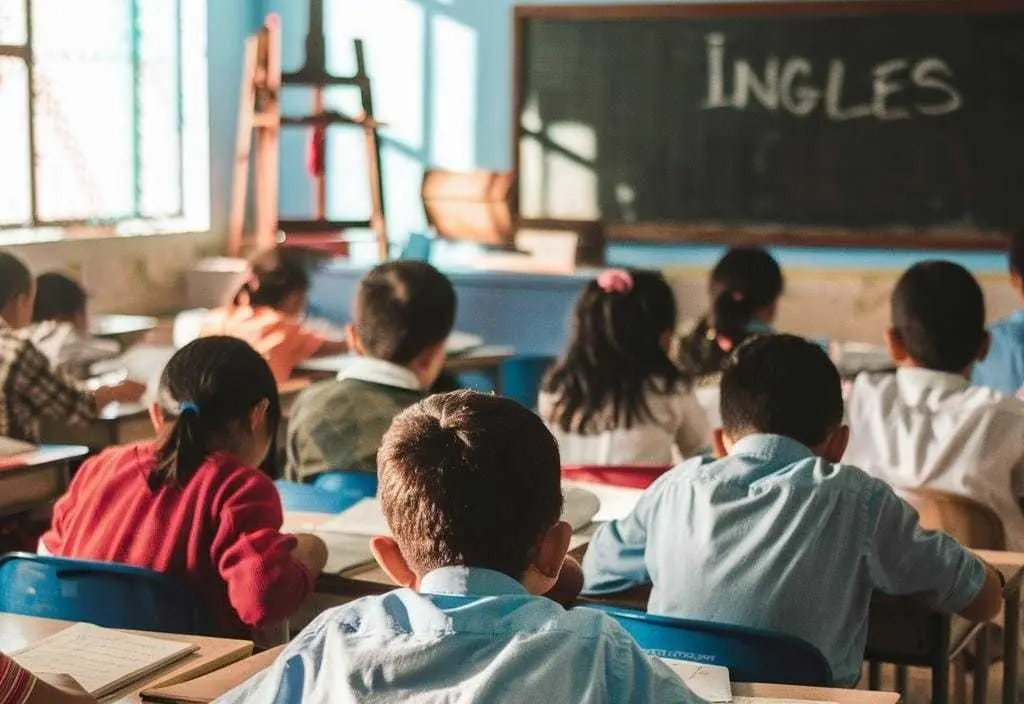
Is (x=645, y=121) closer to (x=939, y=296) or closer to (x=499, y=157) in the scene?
(x=499, y=157)

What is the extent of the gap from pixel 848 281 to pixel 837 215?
262 millimetres

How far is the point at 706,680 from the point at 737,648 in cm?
27

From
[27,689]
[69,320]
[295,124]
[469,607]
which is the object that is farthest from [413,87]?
[469,607]

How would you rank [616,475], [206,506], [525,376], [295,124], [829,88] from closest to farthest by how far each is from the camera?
[206,506] → [616,475] → [525,376] → [829,88] → [295,124]

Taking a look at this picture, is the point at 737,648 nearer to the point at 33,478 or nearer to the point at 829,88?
the point at 33,478

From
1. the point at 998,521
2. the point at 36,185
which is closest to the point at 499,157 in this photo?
the point at 36,185

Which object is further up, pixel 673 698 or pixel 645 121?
pixel 645 121

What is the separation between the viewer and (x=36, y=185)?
532cm

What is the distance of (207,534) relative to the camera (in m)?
2.28

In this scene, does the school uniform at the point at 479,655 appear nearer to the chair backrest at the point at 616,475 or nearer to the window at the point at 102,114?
the chair backrest at the point at 616,475

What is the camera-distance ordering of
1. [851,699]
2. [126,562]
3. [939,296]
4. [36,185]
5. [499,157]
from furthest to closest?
[499,157]
[36,185]
[939,296]
[126,562]
[851,699]

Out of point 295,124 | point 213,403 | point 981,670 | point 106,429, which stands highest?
point 295,124

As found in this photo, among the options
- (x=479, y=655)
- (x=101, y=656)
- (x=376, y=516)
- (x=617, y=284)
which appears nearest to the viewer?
(x=479, y=655)

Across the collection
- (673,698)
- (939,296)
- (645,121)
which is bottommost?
(673,698)
